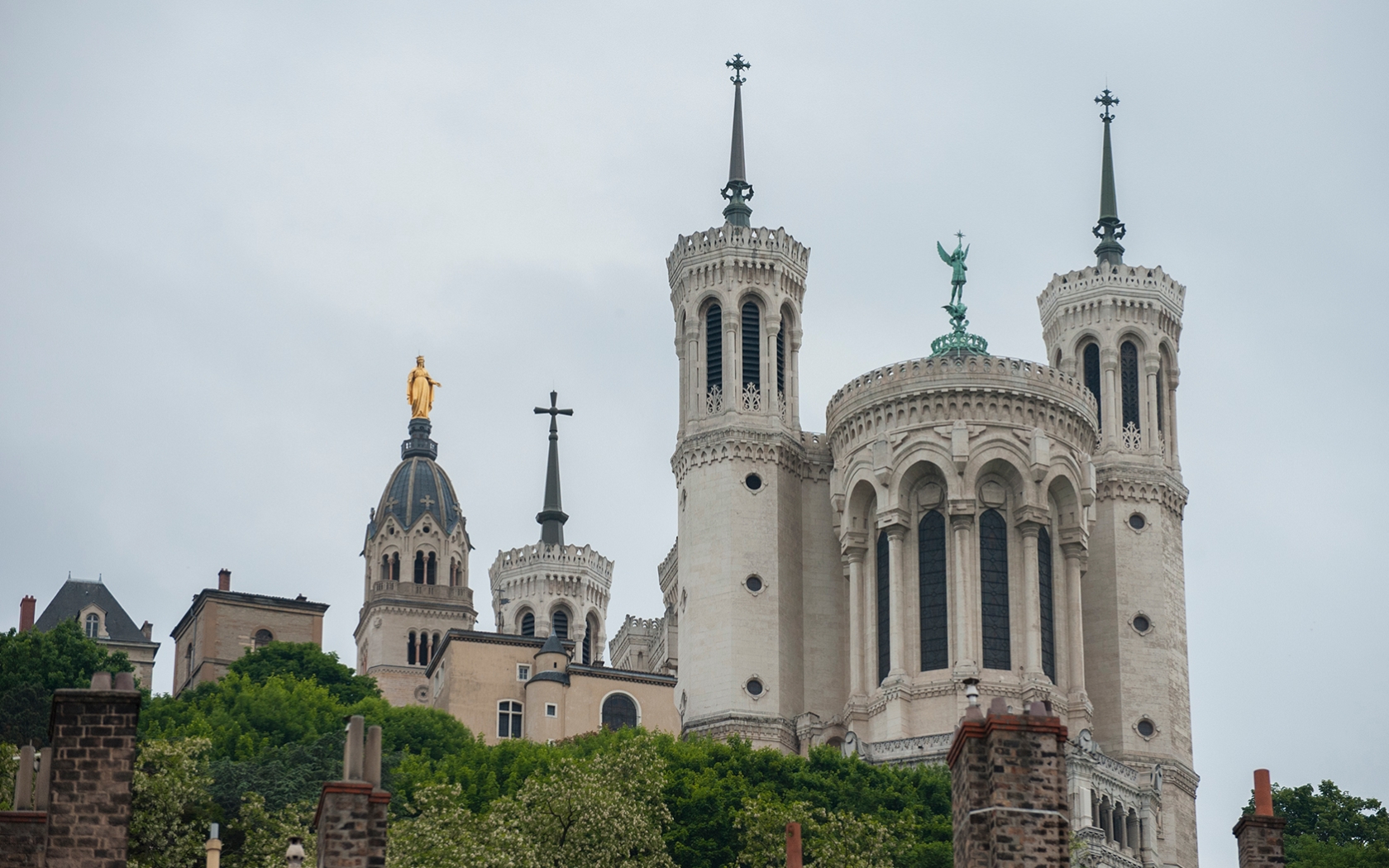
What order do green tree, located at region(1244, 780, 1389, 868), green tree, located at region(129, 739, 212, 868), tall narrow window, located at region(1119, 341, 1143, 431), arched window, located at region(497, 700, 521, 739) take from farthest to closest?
arched window, located at region(497, 700, 521, 739), tall narrow window, located at region(1119, 341, 1143, 431), green tree, located at region(1244, 780, 1389, 868), green tree, located at region(129, 739, 212, 868)

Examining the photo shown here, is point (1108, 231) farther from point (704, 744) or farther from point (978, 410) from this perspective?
point (704, 744)

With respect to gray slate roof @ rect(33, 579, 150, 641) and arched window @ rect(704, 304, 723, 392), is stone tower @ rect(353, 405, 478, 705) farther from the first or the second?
arched window @ rect(704, 304, 723, 392)

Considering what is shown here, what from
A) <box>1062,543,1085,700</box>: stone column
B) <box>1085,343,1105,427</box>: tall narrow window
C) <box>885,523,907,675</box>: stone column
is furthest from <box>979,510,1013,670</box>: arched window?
<box>1085,343,1105,427</box>: tall narrow window

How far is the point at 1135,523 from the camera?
95125 millimetres

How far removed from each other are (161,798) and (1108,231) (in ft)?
177

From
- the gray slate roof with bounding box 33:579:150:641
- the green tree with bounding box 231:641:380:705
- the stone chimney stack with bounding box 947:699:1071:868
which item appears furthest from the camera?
the gray slate roof with bounding box 33:579:150:641

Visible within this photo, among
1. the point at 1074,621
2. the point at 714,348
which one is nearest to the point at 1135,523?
the point at 1074,621

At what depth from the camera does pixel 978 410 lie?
87562 millimetres

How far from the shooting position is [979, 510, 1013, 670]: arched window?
85188mm

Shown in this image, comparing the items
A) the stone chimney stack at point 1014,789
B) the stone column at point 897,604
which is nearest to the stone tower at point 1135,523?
the stone column at point 897,604

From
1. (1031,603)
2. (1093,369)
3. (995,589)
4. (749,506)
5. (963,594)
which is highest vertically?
(1093,369)

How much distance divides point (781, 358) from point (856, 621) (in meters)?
11.9

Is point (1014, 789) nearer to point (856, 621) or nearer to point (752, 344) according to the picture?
point (856, 621)

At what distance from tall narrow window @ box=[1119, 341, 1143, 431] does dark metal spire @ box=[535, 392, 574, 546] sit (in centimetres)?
5052
